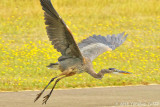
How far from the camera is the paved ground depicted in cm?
916

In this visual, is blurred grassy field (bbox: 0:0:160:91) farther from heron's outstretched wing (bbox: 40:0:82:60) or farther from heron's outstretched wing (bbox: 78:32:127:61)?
heron's outstretched wing (bbox: 40:0:82:60)

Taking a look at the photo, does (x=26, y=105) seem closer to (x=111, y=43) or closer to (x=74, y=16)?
(x=111, y=43)

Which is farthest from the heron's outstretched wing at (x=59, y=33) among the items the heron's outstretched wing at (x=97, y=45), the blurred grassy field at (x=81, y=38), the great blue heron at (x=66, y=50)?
the blurred grassy field at (x=81, y=38)

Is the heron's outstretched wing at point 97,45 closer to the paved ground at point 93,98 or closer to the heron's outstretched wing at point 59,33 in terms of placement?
the heron's outstretched wing at point 59,33

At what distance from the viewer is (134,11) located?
2339cm

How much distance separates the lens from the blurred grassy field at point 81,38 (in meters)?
12.1

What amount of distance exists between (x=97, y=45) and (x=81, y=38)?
8667mm

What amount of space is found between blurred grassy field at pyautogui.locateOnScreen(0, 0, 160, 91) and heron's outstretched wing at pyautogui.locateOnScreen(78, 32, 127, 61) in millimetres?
1573

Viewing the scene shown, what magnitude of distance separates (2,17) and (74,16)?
3.63m

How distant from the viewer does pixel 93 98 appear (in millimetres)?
9828

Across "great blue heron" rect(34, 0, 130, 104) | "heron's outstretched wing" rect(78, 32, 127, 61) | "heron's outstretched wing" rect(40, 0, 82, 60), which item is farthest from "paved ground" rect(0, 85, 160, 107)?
"heron's outstretched wing" rect(40, 0, 82, 60)

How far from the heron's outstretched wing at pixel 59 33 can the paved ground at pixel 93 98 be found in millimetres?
1186

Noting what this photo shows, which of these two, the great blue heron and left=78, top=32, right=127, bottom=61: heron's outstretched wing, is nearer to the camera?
the great blue heron

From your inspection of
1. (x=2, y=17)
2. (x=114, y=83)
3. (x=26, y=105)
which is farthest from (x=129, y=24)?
(x=26, y=105)
